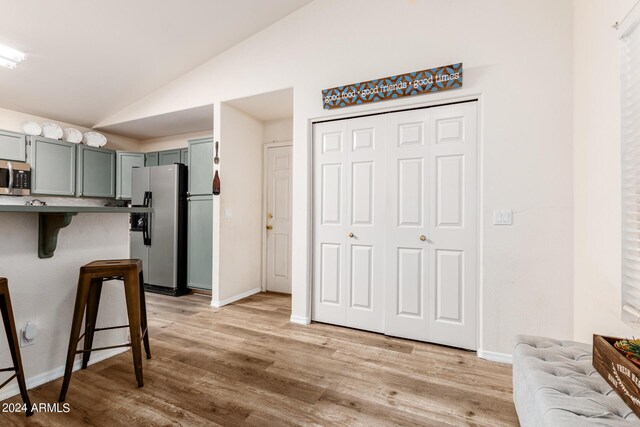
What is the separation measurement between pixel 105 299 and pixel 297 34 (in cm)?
305

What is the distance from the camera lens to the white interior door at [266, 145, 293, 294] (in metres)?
4.13

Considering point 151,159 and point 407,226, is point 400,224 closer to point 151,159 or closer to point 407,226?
point 407,226

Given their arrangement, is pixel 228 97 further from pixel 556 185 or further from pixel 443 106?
pixel 556 185

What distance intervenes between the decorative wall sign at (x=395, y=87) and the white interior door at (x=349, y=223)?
0.20m

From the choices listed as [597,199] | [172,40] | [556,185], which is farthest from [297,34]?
[597,199]

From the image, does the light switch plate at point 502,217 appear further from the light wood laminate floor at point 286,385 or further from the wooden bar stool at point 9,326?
the wooden bar stool at point 9,326

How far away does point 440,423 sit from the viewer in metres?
1.55

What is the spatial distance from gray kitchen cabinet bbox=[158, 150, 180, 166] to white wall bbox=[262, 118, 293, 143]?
1.55 m

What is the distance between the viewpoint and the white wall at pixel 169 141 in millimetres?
4843

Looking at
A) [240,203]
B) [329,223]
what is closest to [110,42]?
[240,203]

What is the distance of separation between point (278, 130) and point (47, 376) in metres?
3.43

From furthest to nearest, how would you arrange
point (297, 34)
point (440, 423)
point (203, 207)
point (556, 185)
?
point (203, 207)
point (297, 34)
point (556, 185)
point (440, 423)

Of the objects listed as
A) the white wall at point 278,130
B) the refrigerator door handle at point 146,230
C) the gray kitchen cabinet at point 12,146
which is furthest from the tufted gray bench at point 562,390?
the gray kitchen cabinet at point 12,146

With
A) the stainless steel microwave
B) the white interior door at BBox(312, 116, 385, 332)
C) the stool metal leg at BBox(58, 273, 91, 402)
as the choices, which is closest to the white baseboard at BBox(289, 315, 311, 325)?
the white interior door at BBox(312, 116, 385, 332)
